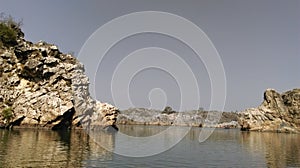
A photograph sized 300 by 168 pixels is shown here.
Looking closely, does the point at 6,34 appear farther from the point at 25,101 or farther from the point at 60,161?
the point at 60,161

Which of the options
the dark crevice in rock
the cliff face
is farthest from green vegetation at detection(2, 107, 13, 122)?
the dark crevice in rock

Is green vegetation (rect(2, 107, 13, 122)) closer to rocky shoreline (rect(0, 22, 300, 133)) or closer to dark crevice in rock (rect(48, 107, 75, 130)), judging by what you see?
rocky shoreline (rect(0, 22, 300, 133))

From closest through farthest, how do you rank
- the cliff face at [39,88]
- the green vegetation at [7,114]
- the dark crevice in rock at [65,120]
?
the green vegetation at [7,114] → the cliff face at [39,88] → the dark crevice in rock at [65,120]

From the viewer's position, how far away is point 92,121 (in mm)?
145375

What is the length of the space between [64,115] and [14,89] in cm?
2151

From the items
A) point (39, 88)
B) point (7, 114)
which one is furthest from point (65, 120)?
point (7, 114)

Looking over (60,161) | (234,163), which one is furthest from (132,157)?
(234,163)

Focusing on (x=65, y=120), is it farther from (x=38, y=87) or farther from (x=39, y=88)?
(x=38, y=87)

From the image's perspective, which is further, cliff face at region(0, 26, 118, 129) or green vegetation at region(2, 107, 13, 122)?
cliff face at region(0, 26, 118, 129)

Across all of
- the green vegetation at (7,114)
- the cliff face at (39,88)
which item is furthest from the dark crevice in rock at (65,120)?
the green vegetation at (7,114)

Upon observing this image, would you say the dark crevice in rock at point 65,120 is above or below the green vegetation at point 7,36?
below

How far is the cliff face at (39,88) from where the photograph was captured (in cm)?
11269

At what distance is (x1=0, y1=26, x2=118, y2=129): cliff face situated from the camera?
113 metres

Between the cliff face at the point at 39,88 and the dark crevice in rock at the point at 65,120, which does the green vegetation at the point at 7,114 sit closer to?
the cliff face at the point at 39,88
